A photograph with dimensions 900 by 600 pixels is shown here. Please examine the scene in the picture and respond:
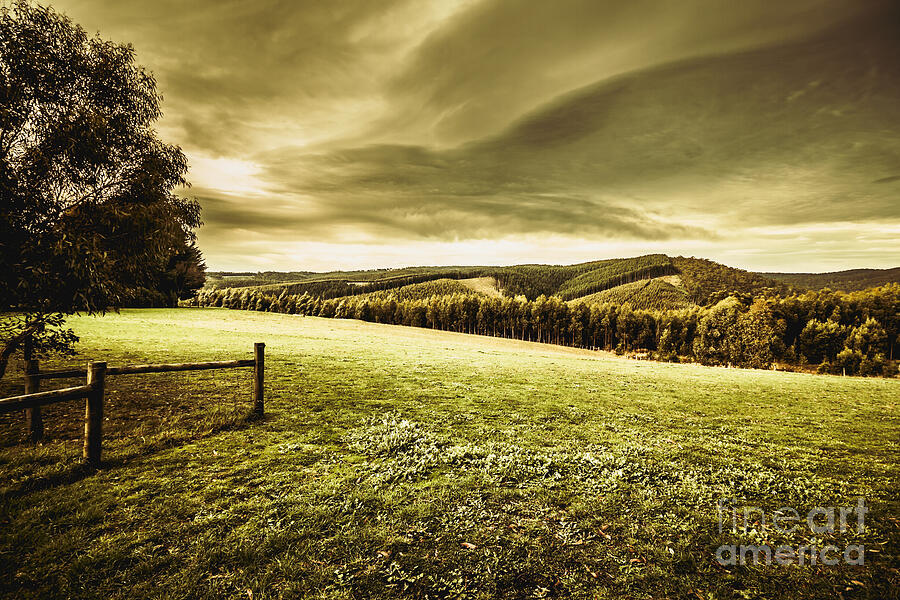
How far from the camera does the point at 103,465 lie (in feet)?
26.2

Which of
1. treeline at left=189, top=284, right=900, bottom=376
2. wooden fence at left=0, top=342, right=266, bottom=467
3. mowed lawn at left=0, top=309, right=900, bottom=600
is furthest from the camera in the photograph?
treeline at left=189, top=284, right=900, bottom=376

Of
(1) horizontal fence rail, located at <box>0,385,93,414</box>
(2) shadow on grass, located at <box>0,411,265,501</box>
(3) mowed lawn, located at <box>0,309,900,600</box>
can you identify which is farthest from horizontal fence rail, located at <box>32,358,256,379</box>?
(2) shadow on grass, located at <box>0,411,265,501</box>

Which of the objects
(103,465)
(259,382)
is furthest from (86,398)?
(259,382)

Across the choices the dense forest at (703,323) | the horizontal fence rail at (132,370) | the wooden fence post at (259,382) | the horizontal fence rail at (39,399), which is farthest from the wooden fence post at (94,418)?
the dense forest at (703,323)

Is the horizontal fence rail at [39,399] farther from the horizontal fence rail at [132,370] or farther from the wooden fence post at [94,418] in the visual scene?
the horizontal fence rail at [132,370]

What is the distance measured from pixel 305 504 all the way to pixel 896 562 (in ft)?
32.8

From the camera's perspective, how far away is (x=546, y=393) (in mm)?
17438

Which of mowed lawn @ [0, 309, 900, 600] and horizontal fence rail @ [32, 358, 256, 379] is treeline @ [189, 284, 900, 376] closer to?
mowed lawn @ [0, 309, 900, 600]

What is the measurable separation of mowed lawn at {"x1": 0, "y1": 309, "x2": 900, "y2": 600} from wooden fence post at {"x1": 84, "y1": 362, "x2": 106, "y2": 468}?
36cm

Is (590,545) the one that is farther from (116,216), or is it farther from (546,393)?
(116,216)

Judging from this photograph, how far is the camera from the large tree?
1053 centimetres

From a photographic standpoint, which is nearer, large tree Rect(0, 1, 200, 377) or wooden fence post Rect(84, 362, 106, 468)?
wooden fence post Rect(84, 362, 106, 468)

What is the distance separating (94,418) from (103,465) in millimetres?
1156

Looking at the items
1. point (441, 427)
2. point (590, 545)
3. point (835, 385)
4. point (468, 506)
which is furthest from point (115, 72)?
point (835, 385)
